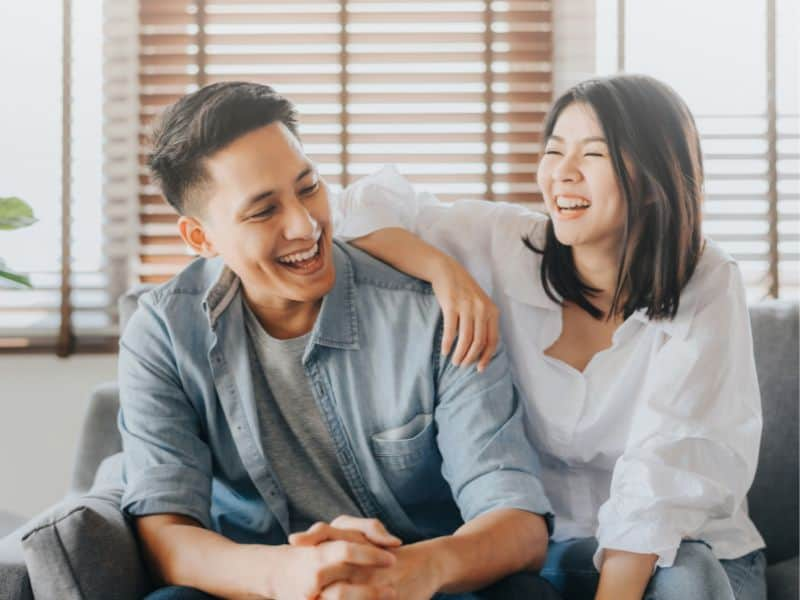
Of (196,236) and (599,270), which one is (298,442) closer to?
(196,236)

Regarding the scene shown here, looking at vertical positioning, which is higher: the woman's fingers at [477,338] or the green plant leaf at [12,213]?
the green plant leaf at [12,213]

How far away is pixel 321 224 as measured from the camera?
127 cm

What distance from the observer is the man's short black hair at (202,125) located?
4.09ft

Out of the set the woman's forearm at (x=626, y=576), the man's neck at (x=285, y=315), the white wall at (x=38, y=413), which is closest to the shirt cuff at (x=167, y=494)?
the man's neck at (x=285, y=315)

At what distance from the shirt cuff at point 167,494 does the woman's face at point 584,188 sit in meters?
0.66

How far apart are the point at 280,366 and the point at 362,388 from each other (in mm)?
132

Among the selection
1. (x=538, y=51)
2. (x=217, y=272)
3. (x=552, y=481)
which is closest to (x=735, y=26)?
(x=538, y=51)

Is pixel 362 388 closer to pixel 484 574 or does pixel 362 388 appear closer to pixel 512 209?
pixel 484 574

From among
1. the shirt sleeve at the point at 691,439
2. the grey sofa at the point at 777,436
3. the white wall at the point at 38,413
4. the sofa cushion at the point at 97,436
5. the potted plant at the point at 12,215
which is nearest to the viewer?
the shirt sleeve at the point at 691,439

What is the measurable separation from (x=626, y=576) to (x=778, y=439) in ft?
2.18

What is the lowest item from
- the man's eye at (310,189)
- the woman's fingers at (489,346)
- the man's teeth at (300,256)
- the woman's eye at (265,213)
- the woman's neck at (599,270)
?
the woman's fingers at (489,346)

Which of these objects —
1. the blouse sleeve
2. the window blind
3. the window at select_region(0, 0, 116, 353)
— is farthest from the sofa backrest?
the window at select_region(0, 0, 116, 353)

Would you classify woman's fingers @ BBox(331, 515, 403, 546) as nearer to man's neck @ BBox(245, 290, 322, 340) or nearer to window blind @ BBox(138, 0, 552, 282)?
man's neck @ BBox(245, 290, 322, 340)

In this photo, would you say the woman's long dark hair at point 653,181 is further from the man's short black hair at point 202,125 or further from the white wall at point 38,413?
the white wall at point 38,413
